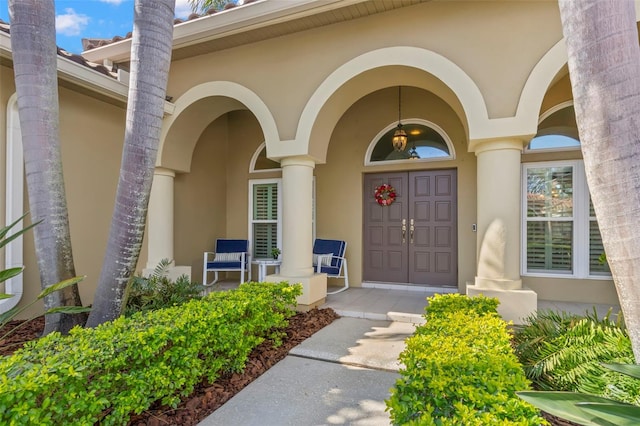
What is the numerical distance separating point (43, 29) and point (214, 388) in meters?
3.41

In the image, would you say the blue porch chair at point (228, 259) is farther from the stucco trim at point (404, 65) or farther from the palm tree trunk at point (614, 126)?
the palm tree trunk at point (614, 126)

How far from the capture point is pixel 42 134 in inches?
118

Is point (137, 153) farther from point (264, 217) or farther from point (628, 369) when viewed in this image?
point (264, 217)

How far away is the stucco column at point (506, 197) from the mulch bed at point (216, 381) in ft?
6.07

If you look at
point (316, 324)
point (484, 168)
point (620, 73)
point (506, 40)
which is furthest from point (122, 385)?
point (506, 40)

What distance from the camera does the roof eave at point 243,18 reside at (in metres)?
4.05

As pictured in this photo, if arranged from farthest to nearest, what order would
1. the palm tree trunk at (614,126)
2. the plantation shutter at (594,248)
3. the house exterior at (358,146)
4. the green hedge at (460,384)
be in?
the plantation shutter at (594,248)
the house exterior at (358,146)
the green hedge at (460,384)
the palm tree trunk at (614,126)

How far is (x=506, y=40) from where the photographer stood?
12.0ft

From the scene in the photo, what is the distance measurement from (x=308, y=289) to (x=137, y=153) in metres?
2.65

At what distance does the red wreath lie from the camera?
6062mm

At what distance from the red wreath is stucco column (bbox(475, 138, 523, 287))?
2.34 m

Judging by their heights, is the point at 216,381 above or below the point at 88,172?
below

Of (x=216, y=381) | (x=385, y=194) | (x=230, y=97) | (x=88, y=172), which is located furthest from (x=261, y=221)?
(x=216, y=381)

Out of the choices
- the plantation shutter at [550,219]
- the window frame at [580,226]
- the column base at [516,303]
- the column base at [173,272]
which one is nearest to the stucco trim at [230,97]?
the column base at [173,272]
